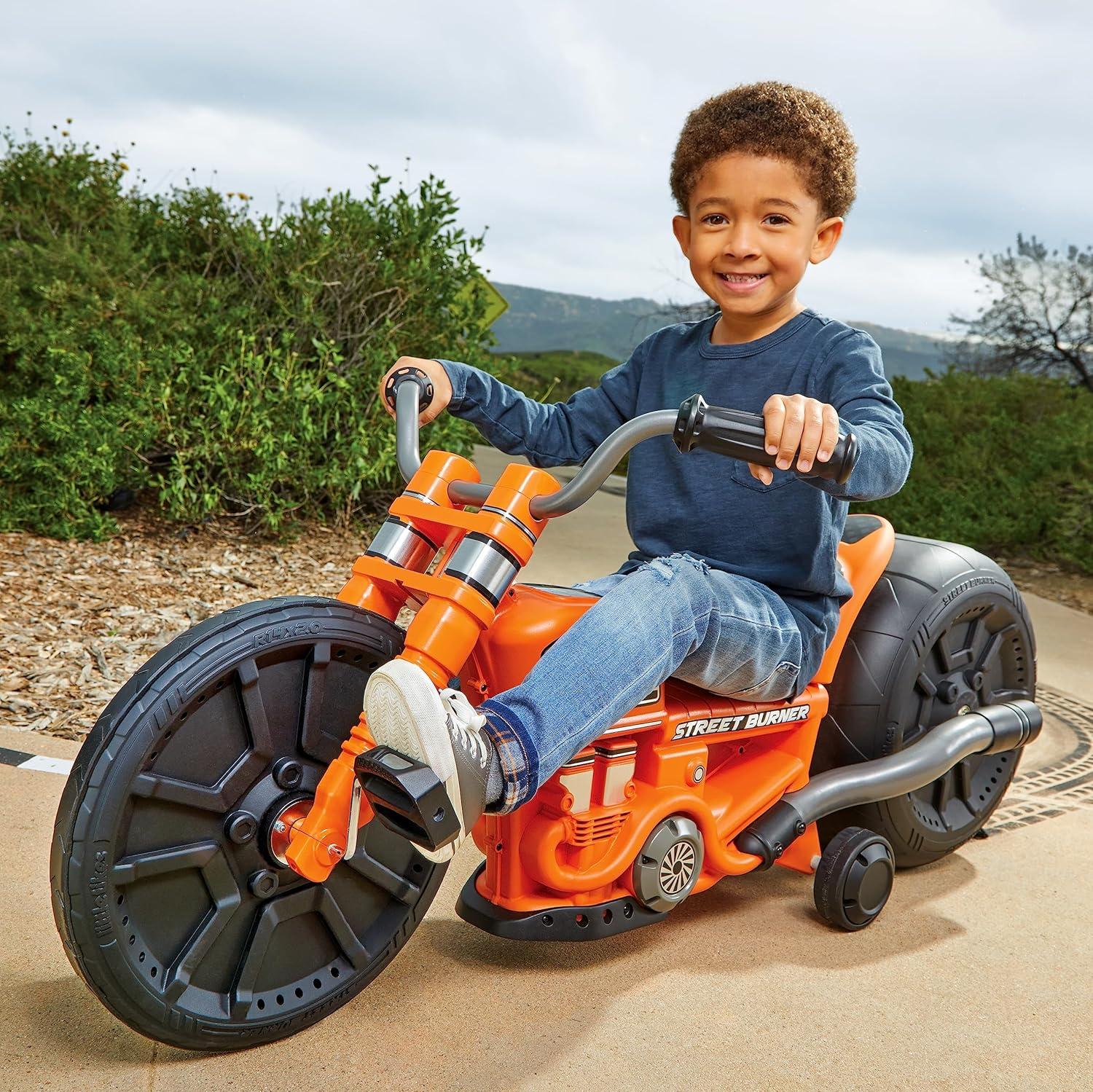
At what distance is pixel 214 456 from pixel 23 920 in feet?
10.9

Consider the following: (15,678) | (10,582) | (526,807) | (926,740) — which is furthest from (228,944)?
(10,582)

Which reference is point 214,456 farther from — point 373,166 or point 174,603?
point 373,166

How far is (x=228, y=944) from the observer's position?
1652 mm

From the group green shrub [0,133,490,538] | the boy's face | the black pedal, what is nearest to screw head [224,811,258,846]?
the black pedal

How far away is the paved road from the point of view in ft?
5.40

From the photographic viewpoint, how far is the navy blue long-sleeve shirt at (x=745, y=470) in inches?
78.6

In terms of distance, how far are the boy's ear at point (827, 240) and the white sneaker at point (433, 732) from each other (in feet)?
3.61

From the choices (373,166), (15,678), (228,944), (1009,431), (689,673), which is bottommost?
Answer: (15,678)

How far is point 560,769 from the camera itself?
5.87 ft

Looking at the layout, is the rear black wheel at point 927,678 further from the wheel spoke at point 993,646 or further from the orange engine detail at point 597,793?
the orange engine detail at point 597,793

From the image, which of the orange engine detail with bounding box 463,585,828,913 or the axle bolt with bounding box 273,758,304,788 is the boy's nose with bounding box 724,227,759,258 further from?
the axle bolt with bounding box 273,758,304,788

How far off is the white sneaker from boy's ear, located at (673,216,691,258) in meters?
1.03

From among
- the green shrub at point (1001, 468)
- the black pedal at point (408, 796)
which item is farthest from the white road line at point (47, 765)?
the green shrub at point (1001, 468)

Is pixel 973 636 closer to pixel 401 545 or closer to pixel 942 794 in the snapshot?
pixel 942 794
